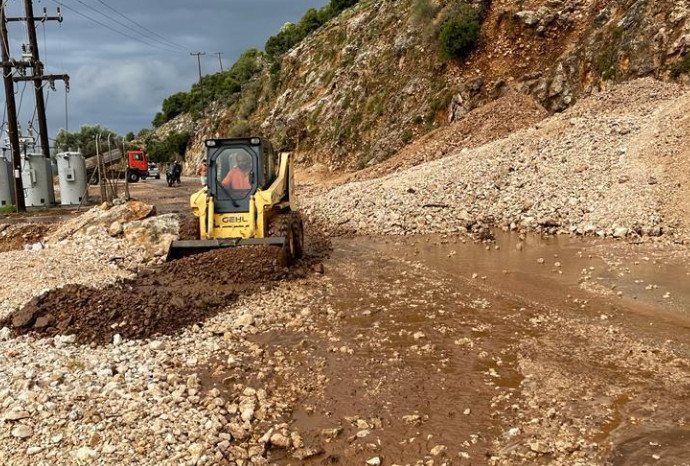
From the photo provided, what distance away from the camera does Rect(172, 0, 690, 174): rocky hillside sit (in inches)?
745

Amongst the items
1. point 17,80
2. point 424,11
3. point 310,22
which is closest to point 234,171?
point 17,80

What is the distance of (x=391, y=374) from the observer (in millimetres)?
5430

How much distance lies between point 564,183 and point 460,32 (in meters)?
13.0


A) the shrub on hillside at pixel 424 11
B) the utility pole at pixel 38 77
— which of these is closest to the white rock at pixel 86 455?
the utility pole at pixel 38 77

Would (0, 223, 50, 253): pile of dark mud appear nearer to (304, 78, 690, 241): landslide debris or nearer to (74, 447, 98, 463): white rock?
(304, 78, 690, 241): landslide debris

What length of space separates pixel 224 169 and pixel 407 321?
431 centimetres

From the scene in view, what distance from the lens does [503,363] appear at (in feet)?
18.5

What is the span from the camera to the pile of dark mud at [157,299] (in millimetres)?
6395

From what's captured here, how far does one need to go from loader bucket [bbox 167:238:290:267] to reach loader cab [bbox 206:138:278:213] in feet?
2.24

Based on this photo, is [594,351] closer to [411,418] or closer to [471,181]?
[411,418]

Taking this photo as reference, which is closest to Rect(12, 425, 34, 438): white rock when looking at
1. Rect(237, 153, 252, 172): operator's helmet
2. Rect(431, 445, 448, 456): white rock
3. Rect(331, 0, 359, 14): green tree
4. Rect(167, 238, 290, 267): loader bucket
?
Rect(431, 445, 448, 456): white rock

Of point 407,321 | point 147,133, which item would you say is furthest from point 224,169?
point 147,133

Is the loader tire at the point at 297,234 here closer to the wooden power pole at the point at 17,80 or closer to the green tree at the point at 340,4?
the wooden power pole at the point at 17,80

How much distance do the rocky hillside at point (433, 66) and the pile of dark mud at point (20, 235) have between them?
15.3 metres
